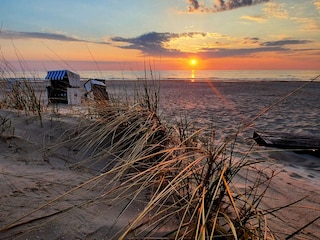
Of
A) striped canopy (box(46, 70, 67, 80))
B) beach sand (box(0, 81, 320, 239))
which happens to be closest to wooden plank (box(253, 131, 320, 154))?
beach sand (box(0, 81, 320, 239))

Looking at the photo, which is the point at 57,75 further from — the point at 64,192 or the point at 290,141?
the point at 64,192

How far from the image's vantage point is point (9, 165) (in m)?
2.21

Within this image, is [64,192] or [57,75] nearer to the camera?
[64,192]

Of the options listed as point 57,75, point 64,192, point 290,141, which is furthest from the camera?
point 57,75

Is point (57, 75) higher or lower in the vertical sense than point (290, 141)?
higher

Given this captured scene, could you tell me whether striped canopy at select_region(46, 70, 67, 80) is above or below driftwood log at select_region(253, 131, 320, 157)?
above

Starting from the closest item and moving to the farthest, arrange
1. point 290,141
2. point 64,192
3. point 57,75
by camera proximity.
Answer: point 64,192 < point 290,141 < point 57,75

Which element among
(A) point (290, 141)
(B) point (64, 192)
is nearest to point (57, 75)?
(A) point (290, 141)

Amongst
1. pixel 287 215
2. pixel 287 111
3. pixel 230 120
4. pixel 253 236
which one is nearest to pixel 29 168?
pixel 253 236

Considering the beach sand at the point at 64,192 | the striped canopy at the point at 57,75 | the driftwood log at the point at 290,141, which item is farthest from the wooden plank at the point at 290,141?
the striped canopy at the point at 57,75

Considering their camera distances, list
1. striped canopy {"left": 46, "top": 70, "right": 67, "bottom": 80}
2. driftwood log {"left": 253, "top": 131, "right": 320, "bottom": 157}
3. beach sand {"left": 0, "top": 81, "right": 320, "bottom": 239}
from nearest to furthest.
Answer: beach sand {"left": 0, "top": 81, "right": 320, "bottom": 239} → driftwood log {"left": 253, "top": 131, "right": 320, "bottom": 157} → striped canopy {"left": 46, "top": 70, "right": 67, "bottom": 80}

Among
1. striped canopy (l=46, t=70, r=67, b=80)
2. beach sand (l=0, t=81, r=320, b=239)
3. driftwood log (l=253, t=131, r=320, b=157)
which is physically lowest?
A: driftwood log (l=253, t=131, r=320, b=157)

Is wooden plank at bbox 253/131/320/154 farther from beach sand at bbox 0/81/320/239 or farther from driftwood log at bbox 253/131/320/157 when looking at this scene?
beach sand at bbox 0/81/320/239

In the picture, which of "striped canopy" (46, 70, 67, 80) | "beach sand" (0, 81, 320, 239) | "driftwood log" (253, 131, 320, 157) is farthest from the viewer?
"striped canopy" (46, 70, 67, 80)
